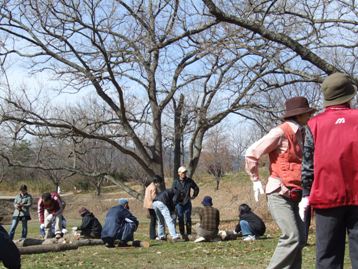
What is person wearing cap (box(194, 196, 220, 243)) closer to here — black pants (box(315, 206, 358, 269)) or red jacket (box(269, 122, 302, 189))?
red jacket (box(269, 122, 302, 189))

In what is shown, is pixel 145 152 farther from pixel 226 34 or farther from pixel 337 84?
pixel 337 84

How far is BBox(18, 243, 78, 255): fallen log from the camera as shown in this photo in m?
11.2

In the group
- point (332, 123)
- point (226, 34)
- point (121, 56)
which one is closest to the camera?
point (332, 123)

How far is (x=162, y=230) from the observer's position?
1373 centimetres

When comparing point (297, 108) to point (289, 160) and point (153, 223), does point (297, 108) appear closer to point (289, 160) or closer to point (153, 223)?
point (289, 160)

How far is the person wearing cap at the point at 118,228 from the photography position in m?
12.0

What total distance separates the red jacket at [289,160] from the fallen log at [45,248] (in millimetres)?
6979

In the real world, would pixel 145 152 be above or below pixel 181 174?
above

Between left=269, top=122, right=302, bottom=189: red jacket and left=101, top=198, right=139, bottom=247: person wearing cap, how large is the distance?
6.97 m

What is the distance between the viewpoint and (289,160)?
556cm

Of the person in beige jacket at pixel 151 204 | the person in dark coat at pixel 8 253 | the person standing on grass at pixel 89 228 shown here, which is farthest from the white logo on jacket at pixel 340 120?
the person standing on grass at pixel 89 228

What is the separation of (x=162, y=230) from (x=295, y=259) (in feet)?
28.2

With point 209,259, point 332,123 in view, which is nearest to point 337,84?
point 332,123

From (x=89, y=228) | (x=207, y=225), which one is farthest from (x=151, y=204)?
(x=207, y=225)
